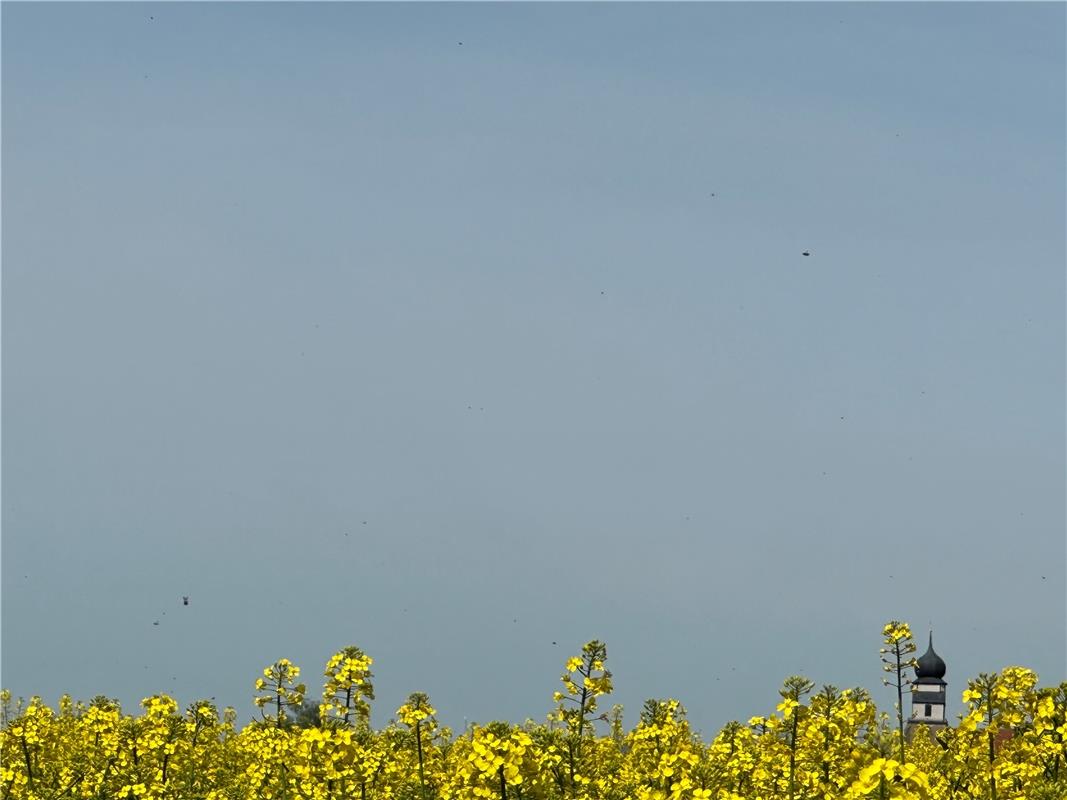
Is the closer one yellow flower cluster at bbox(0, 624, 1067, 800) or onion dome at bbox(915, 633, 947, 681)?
yellow flower cluster at bbox(0, 624, 1067, 800)

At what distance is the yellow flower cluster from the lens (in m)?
12.6

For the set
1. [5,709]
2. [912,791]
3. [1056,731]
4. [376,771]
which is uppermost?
[5,709]

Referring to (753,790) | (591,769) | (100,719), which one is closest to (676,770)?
(591,769)

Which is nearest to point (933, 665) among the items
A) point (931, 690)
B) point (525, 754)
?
point (931, 690)

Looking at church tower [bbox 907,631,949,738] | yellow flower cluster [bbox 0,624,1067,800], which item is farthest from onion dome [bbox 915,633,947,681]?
yellow flower cluster [bbox 0,624,1067,800]

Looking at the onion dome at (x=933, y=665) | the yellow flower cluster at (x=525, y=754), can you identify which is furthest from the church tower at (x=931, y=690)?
the yellow flower cluster at (x=525, y=754)

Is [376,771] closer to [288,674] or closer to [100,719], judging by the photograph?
[288,674]

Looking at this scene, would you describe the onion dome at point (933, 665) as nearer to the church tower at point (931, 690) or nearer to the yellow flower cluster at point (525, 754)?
the church tower at point (931, 690)

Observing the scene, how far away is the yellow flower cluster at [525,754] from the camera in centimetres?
1257

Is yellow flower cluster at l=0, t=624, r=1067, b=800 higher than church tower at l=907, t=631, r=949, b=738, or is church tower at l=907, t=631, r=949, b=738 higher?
church tower at l=907, t=631, r=949, b=738

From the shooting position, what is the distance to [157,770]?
16750 mm

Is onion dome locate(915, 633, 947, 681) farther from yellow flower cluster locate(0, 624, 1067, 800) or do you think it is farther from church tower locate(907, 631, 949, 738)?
yellow flower cluster locate(0, 624, 1067, 800)

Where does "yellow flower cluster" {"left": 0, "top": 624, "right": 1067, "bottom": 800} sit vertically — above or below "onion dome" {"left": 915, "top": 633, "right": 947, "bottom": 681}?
below

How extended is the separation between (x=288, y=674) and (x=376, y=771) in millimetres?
3927
